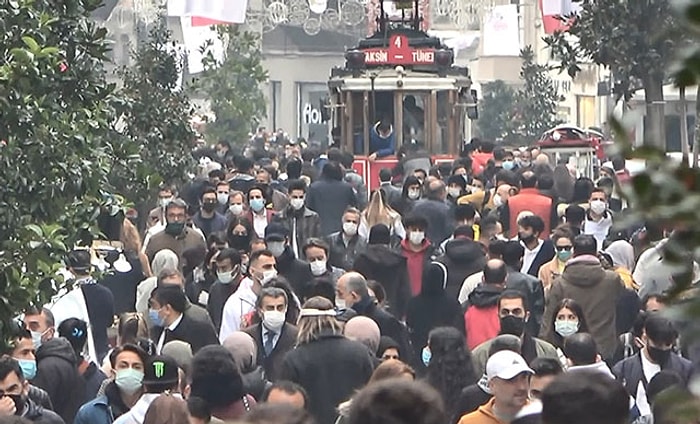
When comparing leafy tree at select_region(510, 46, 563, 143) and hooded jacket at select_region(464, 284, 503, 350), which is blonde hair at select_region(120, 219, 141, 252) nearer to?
hooded jacket at select_region(464, 284, 503, 350)

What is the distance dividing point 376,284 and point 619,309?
1485mm

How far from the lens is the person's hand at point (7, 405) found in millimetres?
7870

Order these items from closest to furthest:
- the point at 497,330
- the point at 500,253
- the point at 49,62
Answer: the point at 49,62, the point at 497,330, the point at 500,253

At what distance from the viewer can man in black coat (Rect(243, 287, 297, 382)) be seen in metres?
10.7

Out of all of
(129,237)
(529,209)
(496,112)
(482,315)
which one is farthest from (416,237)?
(496,112)

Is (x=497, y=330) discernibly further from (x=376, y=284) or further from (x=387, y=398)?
(x=387, y=398)

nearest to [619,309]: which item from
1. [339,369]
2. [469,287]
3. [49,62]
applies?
[469,287]

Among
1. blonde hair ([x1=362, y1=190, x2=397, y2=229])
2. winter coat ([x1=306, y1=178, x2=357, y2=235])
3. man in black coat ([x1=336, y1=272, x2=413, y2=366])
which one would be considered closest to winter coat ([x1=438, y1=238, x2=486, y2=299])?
man in black coat ([x1=336, y1=272, x2=413, y2=366])

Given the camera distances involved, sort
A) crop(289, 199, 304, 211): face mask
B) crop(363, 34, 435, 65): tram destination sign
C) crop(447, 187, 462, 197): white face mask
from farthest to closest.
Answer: crop(363, 34, 435, 65): tram destination sign
crop(447, 187, 462, 197): white face mask
crop(289, 199, 304, 211): face mask

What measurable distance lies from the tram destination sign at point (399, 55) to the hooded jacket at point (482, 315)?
1915 centimetres

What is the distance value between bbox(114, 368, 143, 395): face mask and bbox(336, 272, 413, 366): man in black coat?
2886 mm

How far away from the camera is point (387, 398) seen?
4.47m

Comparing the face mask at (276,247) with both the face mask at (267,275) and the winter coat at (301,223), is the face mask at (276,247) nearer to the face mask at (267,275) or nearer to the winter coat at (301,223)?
the face mask at (267,275)

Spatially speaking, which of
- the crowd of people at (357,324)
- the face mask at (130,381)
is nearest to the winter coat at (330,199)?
the crowd of people at (357,324)
